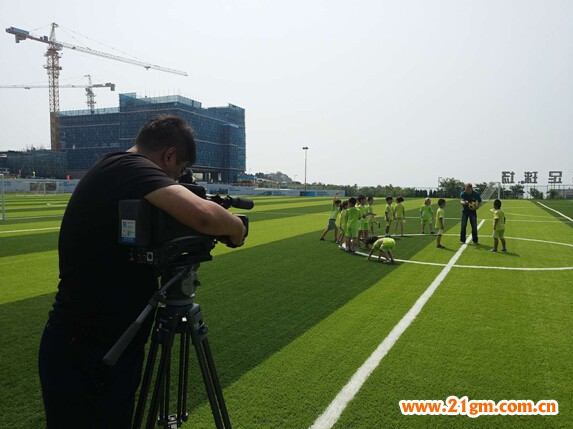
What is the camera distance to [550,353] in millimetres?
5074

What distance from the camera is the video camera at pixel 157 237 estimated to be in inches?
70.6

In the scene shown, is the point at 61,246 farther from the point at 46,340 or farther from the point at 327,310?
the point at 327,310

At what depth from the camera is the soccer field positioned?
12.5 feet

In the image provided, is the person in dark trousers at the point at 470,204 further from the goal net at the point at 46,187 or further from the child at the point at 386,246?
the goal net at the point at 46,187

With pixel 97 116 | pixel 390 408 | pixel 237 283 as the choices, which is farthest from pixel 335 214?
pixel 97 116

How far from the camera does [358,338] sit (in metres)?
5.51

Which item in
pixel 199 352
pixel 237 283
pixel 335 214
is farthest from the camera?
pixel 335 214

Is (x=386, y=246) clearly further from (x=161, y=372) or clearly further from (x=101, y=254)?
(x=101, y=254)

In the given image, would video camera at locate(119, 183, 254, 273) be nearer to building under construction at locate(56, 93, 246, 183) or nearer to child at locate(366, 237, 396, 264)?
child at locate(366, 237, 396, 264)

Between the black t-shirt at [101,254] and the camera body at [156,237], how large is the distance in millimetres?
73

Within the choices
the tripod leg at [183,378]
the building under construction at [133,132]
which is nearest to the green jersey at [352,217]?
the tripod leg at [183,378]

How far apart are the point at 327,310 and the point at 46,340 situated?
5.08 m

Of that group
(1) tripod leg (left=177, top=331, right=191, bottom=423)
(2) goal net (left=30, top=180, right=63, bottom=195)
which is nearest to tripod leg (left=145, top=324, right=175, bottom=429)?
(1) tripod leg (left=177, top=331, right=191, bottom=423)

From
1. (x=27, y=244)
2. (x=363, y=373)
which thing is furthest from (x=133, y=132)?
(x=363, y=373)
